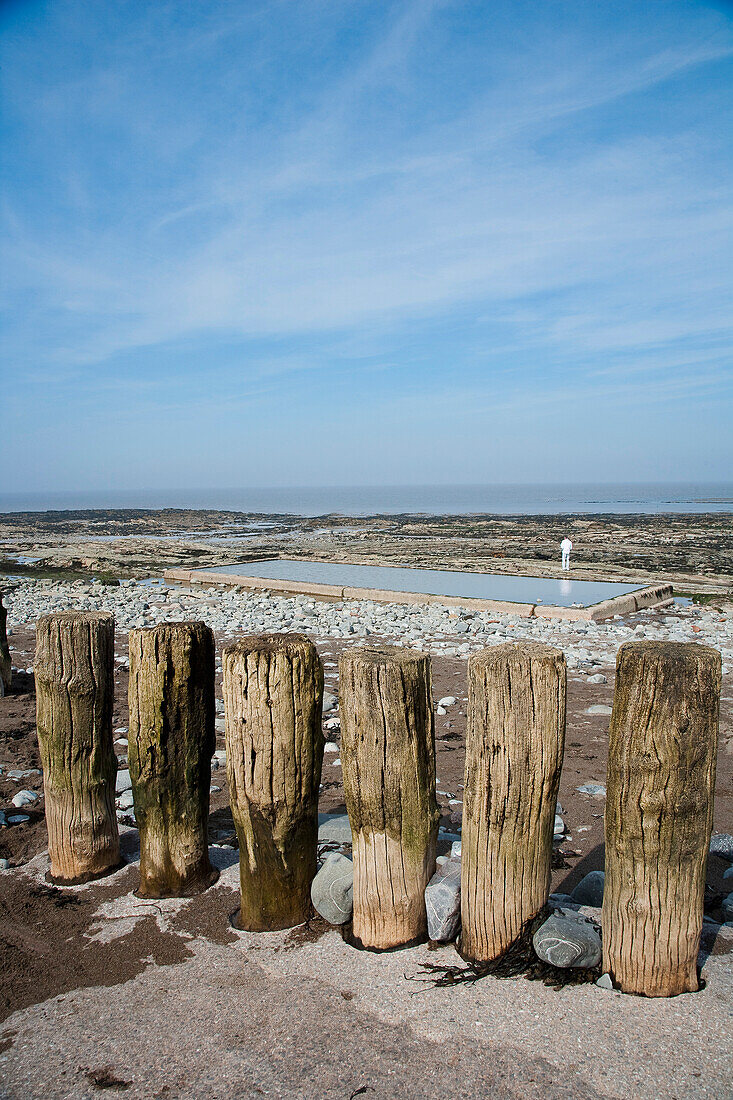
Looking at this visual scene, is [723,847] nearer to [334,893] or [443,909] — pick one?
[443,909]

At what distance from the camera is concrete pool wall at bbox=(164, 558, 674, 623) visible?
16.0 m

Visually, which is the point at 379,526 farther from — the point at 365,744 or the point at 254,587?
the point at 365,744

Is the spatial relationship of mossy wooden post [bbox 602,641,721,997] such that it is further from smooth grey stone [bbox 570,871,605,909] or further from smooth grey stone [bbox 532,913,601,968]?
smooth grey stone [bbox 570,871,605,909]

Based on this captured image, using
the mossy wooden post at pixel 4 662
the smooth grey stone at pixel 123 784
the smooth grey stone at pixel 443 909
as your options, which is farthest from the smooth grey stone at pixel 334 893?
the mossy wooden post at pixel 4 662

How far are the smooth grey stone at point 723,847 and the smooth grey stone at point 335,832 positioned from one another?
8.64 feet

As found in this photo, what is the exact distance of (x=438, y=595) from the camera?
712 inches

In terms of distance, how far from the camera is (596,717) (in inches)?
344

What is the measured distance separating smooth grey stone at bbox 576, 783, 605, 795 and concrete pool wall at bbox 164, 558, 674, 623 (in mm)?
9291

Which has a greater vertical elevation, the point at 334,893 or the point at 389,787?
the point at 389,787

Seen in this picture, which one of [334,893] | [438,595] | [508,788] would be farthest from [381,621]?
[508,788]

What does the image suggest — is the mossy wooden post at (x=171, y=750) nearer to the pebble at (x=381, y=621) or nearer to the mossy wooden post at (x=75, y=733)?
the mossy wooden post at (x=75, y=733)

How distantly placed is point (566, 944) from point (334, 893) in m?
1.31

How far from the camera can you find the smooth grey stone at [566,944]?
11.8 feet

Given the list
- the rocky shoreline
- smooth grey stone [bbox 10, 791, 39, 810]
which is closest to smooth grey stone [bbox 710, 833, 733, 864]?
smooth grey stone [bbox 10, 791, 39, 810]
